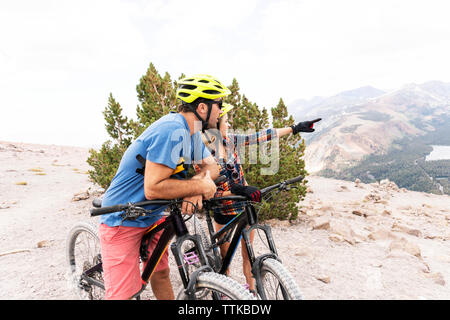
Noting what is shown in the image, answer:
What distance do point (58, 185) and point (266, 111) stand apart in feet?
38.9

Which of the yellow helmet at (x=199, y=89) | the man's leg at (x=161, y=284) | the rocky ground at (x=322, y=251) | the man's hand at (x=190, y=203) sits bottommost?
the rocky ground at (x=322, y=251)

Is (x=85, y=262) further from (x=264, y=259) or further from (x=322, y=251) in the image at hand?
(x=322, y=251)

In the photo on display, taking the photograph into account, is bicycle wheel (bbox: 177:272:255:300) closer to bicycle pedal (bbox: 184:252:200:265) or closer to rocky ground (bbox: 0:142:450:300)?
bicycle pedal (bbox: 184:252:200:265)

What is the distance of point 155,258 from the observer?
2662 millimetres

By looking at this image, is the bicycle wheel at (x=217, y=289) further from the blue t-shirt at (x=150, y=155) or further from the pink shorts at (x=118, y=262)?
the blue t-shirt at (x=150, y=155)

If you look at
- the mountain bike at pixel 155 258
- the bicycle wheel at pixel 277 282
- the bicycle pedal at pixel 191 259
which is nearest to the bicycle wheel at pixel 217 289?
the mountain bike at pixel 155 258

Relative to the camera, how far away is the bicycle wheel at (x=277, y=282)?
222 centimetres

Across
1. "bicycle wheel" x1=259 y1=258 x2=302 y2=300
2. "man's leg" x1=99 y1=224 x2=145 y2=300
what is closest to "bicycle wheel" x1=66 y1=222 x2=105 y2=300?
"man's leg" x1=99 y1=224 x2=145 y2=300

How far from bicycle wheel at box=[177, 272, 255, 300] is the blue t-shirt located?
0.71 metres

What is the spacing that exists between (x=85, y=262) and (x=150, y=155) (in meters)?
2.27

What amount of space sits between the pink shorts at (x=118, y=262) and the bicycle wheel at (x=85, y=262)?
0.81m

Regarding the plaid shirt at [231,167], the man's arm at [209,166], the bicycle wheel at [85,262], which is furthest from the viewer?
the plaid shirt at [231,167]

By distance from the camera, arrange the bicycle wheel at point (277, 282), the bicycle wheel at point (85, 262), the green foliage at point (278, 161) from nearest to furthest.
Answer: the bicycle wheel at point (277, 282) → the bicycle wheel at point (85, 262) → the green foliage at point (278, 161)
